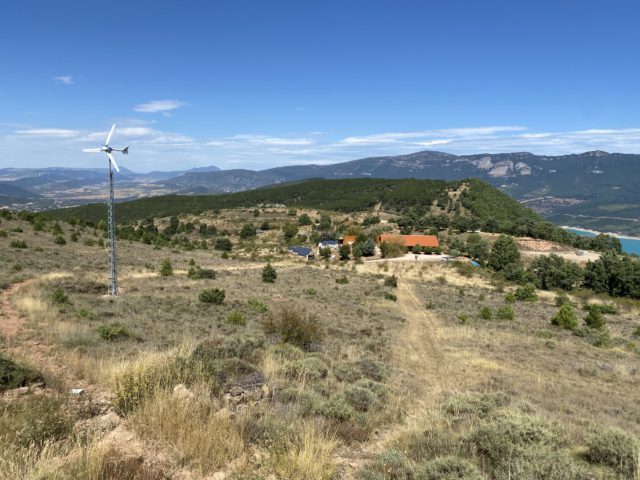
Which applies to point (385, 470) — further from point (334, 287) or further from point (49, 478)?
point (334, 287)

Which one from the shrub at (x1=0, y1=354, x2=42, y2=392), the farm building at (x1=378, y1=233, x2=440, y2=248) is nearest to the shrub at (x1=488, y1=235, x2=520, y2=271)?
the farm building at (x1=378, y1=233, x2=440, y2=248)

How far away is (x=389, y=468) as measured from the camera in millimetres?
4648

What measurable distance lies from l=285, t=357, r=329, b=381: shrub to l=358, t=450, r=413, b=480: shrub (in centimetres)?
350

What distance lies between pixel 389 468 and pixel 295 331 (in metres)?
8.81

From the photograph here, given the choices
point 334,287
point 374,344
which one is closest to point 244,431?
point 374,344

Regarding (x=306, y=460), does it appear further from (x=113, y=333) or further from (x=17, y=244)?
(x=17, y=244)

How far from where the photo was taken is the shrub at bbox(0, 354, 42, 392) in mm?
6191

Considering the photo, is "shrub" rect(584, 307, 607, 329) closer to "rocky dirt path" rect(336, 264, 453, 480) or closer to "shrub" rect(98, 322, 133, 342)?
"rocky dirt path" rect(336, 264, 453, 480)

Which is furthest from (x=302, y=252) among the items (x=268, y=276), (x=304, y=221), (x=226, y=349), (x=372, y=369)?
(x=226, y=349)

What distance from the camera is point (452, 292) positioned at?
38844 mm

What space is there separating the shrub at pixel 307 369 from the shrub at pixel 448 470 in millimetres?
3932

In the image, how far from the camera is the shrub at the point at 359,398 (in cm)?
703

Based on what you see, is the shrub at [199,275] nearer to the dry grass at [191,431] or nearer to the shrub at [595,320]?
the shrub at [595,320]

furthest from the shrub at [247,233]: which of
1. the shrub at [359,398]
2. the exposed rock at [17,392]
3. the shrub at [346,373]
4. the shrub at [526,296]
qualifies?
the exposed rock at [17,392]
